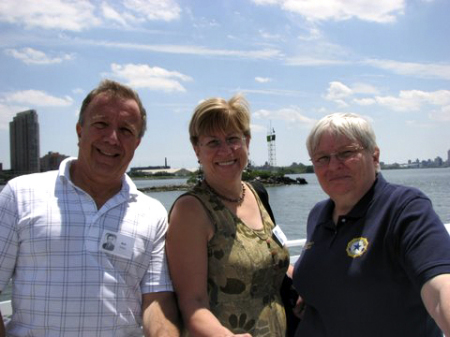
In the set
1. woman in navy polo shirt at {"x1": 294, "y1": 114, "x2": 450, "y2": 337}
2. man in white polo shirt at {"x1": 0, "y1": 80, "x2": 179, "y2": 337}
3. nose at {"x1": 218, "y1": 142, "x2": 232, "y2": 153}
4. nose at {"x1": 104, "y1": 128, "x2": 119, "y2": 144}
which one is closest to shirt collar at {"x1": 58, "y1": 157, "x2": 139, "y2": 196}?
man in white polo shirt at {"x1": 0, "y1": 80, "x2": 179, "y2": 337}

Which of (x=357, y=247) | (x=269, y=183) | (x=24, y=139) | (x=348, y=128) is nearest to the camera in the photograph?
(x=357, y=247)

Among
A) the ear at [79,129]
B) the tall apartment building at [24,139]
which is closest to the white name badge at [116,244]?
the ear at [79,129]

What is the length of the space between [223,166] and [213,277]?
0.64m

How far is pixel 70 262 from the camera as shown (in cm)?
211

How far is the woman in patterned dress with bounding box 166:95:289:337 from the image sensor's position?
7.04 ft

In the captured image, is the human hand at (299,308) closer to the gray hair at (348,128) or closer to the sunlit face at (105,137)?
the gray hair at (348,128)

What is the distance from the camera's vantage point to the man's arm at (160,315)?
6.89 feet

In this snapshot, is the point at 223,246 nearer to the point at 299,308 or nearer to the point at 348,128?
the point at 299,308

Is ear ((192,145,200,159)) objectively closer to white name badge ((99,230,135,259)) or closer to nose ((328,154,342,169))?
white name badge ((99,230,135,259))

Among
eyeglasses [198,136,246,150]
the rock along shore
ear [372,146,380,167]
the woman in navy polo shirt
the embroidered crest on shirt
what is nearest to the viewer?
the woman in navy polo shirt

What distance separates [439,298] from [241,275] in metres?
1.03

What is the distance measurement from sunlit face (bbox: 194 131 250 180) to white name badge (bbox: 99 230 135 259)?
0.62m

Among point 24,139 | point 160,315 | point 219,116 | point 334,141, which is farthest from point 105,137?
point 24,139

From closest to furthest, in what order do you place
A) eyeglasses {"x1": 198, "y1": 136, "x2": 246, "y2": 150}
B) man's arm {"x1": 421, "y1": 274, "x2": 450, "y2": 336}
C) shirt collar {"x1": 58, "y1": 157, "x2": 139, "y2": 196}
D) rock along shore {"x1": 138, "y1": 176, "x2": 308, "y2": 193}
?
man's arm {"x1": 421, "y1": 274, "x2": 450, "y2": 336} → shirt collar {"x1": 58, "y1": 157, "x2": 139, "y2": 196} → eyeglasses {"x1": 198, "y1": 136, "x2": 246, "y2": 150} → rock along shore {"x1": 138, "y1": 176, "x2": 308, "y2": 193}
